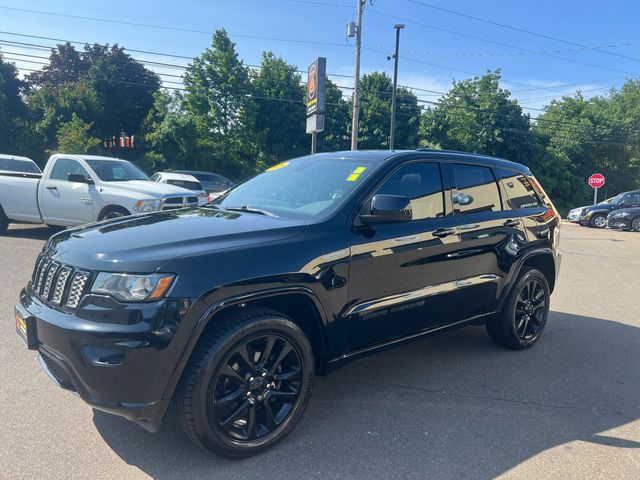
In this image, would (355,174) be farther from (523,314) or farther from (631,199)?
(631,199)

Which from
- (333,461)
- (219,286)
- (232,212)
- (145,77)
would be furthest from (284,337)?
(145,77)

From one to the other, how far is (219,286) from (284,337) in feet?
1.86

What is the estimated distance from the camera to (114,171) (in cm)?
980

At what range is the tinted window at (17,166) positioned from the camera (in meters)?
12.3

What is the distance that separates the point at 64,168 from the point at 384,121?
109 feet

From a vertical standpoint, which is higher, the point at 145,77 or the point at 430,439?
the point at 145,77

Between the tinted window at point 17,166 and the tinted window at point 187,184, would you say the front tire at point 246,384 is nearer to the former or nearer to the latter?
the tinted window at point 17,166

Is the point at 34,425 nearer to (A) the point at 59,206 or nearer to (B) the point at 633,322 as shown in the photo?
(B) the point at 633,322

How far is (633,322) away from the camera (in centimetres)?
604

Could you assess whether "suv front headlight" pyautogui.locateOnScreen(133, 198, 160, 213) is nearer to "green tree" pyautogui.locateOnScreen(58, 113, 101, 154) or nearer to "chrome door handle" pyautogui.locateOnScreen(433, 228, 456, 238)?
"chrome door handle" pyautogui.locateOnScreen(433, 228, 456, 238)

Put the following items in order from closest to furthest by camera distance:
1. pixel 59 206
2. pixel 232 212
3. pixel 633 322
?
pixel 232 212 < pixel 633 322 < pixel 59 206

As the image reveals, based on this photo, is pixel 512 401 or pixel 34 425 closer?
pixel 34 425

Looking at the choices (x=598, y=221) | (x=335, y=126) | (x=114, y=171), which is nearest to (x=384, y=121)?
(x=335, y=126)

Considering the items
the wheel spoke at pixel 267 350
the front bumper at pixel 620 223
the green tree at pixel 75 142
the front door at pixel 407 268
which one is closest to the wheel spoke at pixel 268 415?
the wheel spoke at pixel 267 350
